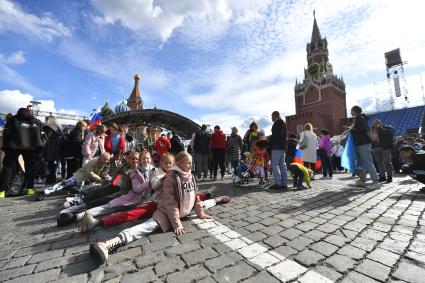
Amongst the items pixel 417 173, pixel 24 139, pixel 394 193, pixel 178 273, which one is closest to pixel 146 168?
pixel 178 273

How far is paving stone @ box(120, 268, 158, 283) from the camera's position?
1.77 meters

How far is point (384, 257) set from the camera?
2094mm

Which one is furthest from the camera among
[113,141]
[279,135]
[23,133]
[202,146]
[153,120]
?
[153,120]

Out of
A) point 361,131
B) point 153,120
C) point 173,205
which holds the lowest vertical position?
point 173,205

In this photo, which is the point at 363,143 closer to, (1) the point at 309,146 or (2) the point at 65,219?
(1) the point at 309,146

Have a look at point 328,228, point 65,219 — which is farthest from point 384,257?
point 65,219

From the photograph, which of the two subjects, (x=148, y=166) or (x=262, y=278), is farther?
(x=148, y=166)

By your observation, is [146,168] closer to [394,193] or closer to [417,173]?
[394,193]

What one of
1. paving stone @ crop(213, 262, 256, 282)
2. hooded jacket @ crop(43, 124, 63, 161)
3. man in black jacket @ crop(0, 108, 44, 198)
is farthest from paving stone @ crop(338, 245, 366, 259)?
hooded jacket @ crop(43, 124, 63, 161)

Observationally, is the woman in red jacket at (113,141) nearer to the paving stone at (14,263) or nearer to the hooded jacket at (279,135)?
the hooded jacket at (279,135)

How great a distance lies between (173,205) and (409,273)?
7.71 ft

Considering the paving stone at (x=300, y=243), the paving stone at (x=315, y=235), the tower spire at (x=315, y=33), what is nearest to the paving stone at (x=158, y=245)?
the paving stone at (x=300, y=243)

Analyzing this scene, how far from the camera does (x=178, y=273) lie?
1.87 metres

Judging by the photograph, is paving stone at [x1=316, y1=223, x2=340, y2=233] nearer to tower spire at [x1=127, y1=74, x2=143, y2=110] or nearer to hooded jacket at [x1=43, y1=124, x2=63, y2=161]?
hooded jacket at [x1=43, y1=124, x2=63, y2=161]
